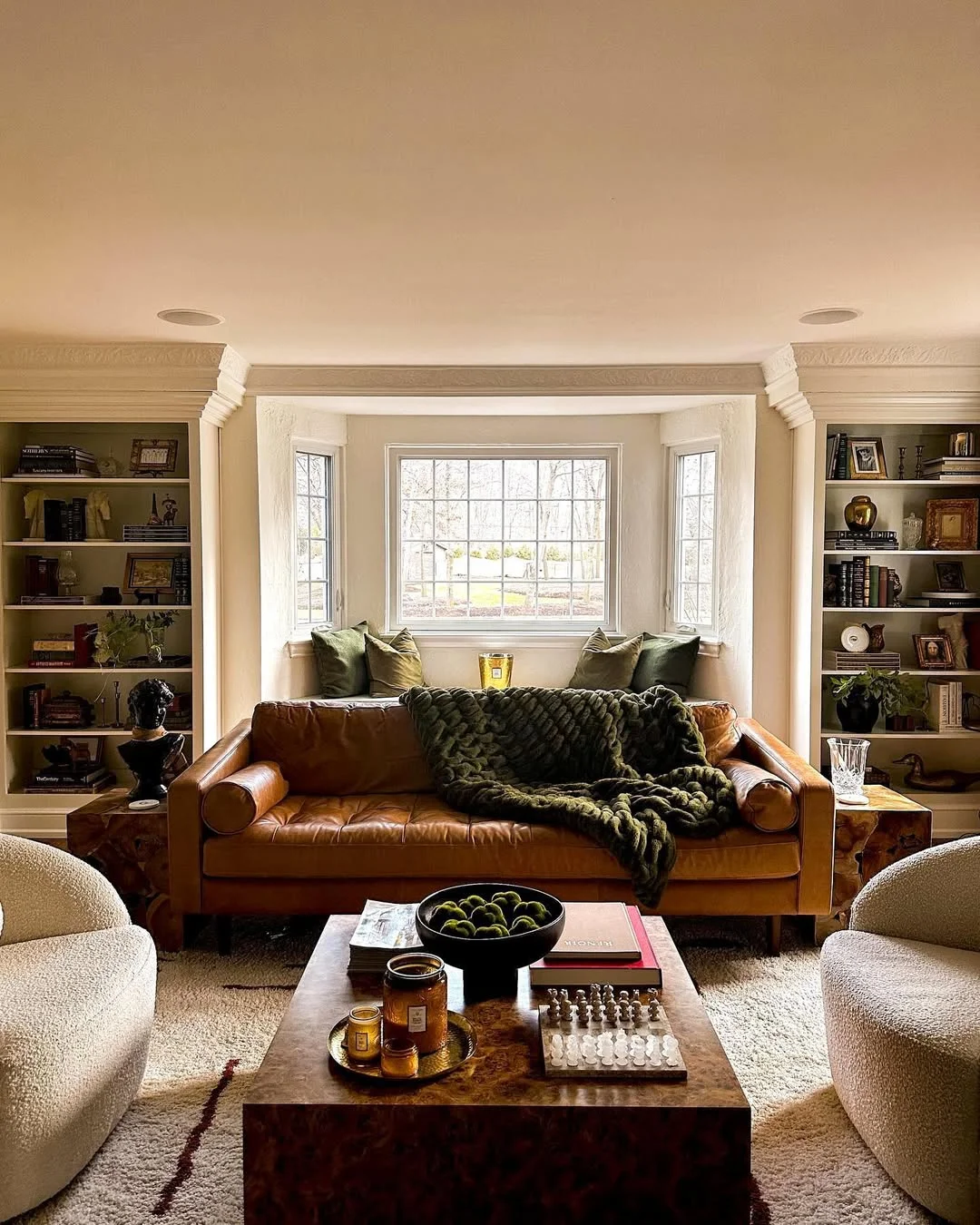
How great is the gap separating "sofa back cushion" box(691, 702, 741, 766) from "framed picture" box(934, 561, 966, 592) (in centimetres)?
180

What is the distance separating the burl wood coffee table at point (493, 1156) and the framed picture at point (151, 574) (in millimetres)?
3691

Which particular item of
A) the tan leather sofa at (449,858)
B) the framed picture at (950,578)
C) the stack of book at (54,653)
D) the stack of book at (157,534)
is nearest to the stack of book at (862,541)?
the framed picture at (950,578)

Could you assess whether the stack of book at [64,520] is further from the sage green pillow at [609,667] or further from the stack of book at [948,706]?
the stack of book at [948,706]

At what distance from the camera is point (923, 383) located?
475 centimetres

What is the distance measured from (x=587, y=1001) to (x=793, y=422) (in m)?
3.65

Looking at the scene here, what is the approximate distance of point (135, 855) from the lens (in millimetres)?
3408

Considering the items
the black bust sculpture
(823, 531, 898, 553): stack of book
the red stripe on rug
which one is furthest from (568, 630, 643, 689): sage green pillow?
the red stripe on rug

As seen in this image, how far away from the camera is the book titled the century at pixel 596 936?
225 cm

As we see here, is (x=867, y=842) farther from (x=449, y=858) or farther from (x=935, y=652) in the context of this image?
(x=935, y=652)

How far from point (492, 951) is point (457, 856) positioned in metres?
1.21

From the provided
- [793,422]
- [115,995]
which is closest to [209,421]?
[793,422]

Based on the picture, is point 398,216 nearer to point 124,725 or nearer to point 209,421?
point 209,421

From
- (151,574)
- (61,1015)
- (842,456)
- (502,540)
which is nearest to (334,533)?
(502,540)

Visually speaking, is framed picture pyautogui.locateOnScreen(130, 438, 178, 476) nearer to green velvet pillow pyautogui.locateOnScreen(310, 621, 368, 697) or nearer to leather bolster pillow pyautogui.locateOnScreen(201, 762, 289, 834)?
green velvet pillow pyautogui.locateOnScreen(310, 621, 368, 697)
